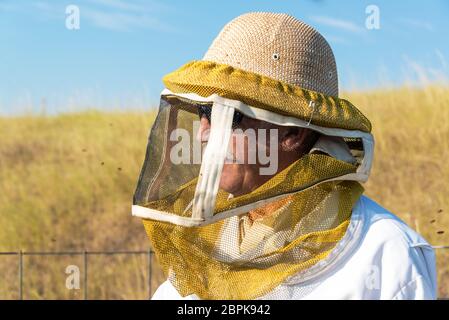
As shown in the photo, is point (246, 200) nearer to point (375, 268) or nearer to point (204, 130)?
point (204, 130)

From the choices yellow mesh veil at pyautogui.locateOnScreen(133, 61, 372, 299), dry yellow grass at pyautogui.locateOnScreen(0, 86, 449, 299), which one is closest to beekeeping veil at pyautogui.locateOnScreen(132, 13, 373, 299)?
yellow mesh veil at pyautogui.locateOnScreen(133, 61, 372, 299)

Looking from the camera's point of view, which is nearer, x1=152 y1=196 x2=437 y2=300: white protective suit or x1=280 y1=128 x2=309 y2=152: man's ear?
x1=152 y1=196 x2=437 y2=300: white protective suit

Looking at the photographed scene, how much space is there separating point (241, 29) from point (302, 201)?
0.57 meters

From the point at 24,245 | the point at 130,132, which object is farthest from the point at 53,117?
the point at 24,245

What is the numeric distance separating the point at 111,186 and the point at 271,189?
8.99 meters

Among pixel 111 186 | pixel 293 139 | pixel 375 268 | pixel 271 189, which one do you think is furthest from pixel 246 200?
pixel 111 186

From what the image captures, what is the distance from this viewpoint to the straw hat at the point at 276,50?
254cm

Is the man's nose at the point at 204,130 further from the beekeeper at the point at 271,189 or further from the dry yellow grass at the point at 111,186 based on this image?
the dry yellow grass at the point at 111,186

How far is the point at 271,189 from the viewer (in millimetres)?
2508

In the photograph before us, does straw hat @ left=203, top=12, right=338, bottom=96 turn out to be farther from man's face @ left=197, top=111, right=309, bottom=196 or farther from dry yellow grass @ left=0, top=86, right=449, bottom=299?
dry yellow grass @ left=0, top=86, right=449, bottom=299

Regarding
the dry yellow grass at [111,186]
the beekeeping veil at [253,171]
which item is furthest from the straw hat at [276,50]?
the dry yellow grass at [111,186]

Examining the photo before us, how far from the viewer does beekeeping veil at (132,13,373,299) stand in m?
2.45

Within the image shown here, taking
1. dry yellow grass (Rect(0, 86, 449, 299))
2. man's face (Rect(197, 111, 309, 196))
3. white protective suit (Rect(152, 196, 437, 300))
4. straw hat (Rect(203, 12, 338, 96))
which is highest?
straw hat (Rect(203, 12, 338, 96))

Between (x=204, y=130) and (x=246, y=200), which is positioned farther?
(x=204, y=130)
